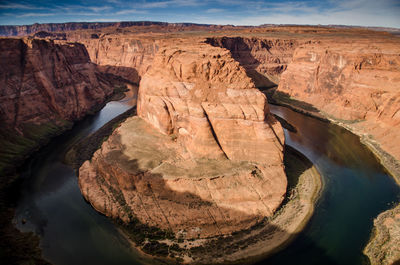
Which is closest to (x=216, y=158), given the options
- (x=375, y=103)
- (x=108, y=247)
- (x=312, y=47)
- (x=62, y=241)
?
(x=108, y=247)

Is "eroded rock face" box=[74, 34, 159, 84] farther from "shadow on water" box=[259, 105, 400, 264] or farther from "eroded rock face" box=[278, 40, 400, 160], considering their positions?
"shadow on water" box=[259, 105, 400, 264]

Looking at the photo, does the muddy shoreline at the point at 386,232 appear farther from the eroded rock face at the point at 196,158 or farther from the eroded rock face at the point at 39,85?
the eroded rock face at the point at 39,85

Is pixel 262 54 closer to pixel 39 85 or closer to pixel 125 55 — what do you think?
pixel 125 55

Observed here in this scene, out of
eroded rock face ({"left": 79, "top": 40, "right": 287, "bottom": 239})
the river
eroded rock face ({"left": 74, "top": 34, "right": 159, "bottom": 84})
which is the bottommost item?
the river

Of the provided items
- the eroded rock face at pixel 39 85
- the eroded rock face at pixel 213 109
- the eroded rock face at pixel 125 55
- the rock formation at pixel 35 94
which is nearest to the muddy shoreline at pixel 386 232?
the eroded rock face at pixel 213 109

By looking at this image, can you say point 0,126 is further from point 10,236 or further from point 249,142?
point 249,142

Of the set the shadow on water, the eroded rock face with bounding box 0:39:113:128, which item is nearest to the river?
the shadow on water
